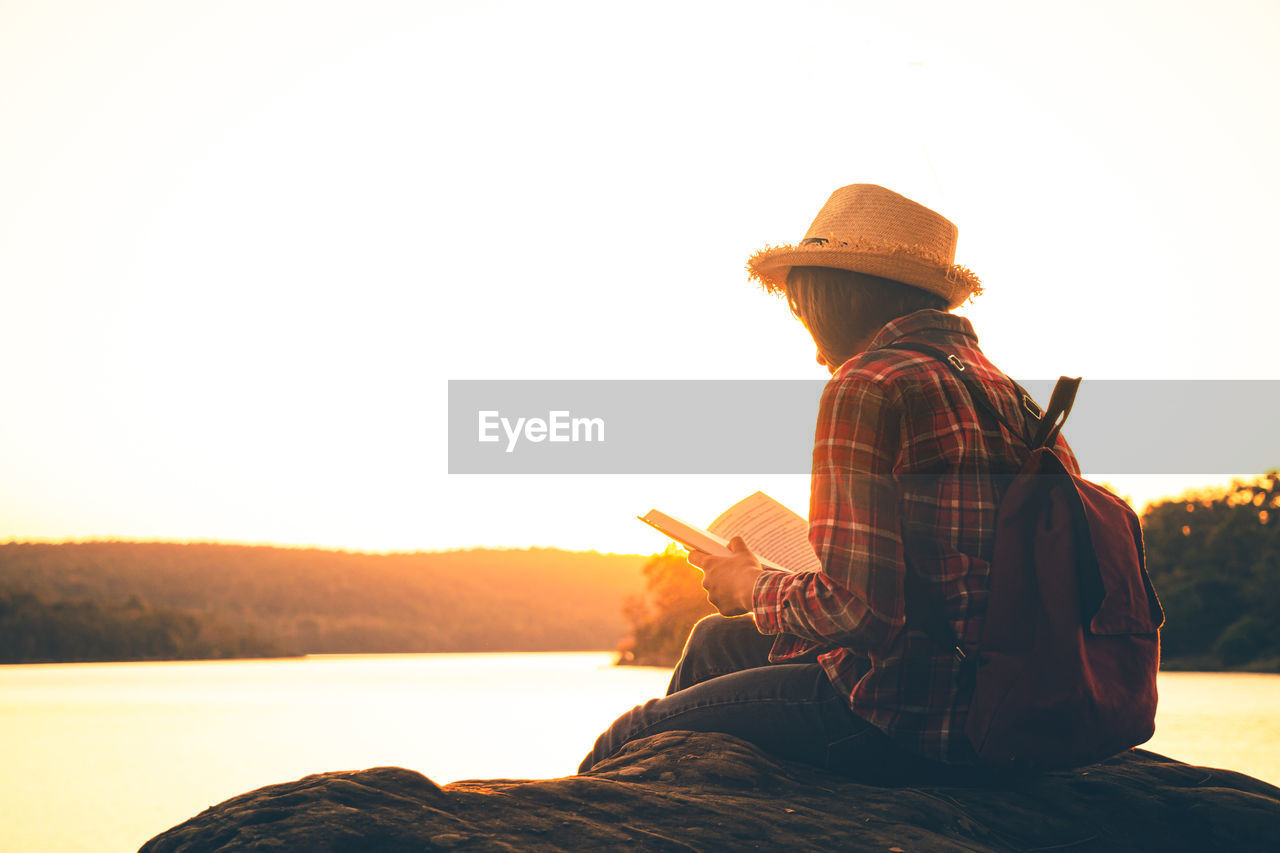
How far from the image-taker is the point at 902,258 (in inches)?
89.7

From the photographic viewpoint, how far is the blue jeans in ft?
7.27

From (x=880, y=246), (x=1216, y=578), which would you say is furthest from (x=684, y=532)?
(x=1216, y=578)

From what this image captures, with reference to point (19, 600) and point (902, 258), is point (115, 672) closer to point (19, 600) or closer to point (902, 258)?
point (19, 600)

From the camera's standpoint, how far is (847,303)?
2.34 m

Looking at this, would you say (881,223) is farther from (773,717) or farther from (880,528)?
(773,717)

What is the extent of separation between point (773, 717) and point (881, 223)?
3.81 feet

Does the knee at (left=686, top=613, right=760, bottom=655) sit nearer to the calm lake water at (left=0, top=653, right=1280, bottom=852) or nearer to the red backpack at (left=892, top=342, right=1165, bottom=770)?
the red backpack at (left=892, top=342, right=1165, bottom=770)

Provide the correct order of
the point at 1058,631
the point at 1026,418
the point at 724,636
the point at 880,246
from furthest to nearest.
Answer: the point at 724,636 < the point at 880,246 < the point at 1026,418 < the point at 1058,631

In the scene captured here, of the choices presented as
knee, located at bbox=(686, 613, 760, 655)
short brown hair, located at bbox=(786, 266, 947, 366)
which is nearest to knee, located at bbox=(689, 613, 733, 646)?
knee, located at bbox=(686, 613, 760, 655)

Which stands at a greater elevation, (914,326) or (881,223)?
(881,223)

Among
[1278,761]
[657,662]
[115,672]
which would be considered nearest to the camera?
[1278,761]

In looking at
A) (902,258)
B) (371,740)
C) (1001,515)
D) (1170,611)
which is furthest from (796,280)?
(1170,611)

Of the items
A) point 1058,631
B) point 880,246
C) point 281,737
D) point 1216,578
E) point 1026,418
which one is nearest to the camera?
point 1058,631

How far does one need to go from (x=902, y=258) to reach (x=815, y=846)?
1.25 m
